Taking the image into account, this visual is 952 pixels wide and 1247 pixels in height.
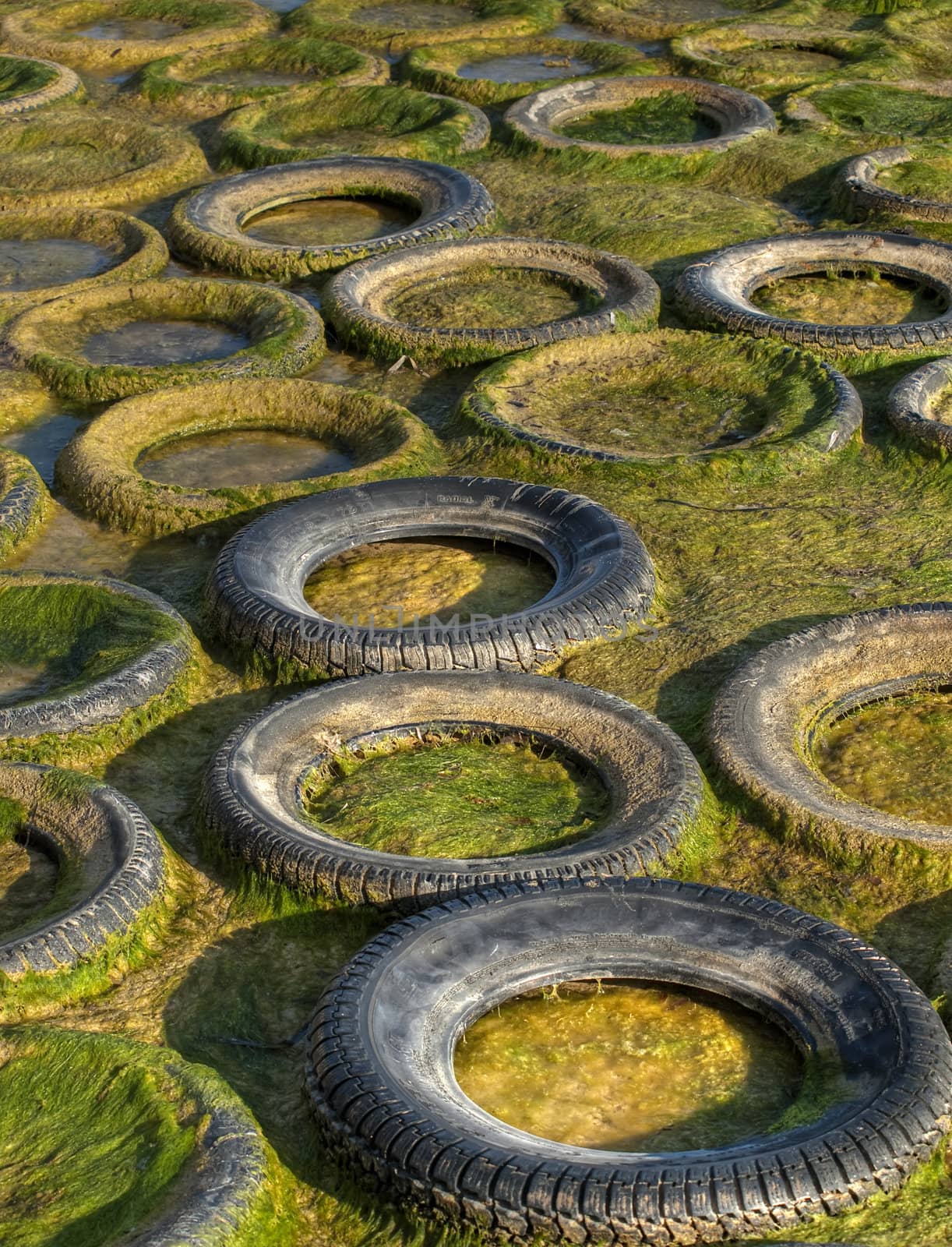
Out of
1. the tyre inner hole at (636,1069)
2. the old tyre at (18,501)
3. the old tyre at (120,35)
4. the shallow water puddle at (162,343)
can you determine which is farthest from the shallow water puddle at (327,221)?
the tyre inner hole at (636,1069)

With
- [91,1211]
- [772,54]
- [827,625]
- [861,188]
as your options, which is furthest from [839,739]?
[772,54]

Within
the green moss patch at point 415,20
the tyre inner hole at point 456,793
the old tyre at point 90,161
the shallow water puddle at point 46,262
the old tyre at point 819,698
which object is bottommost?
the tyre inner hole at point 456,793

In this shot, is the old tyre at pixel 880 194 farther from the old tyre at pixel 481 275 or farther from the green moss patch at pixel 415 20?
the green moss patch at pixel 415 20

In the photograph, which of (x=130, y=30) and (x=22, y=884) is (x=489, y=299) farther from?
(x=130, y=30)

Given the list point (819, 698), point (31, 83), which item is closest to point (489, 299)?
point (819, 698)

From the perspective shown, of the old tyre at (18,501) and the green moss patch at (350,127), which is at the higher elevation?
the green moss patch at (350,127)

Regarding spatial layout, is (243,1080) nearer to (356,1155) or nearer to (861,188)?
(356,1155)

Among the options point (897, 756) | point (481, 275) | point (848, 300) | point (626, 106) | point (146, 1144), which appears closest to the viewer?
point (146, 1144)
